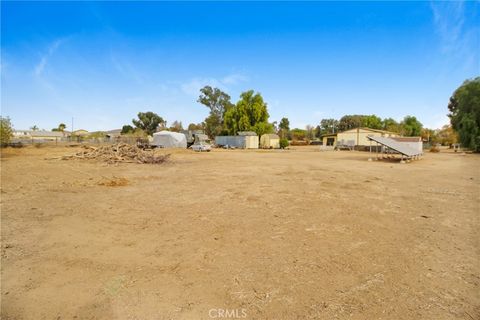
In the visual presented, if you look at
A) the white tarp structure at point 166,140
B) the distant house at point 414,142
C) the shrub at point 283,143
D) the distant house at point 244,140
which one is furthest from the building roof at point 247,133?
the distant house at point 414,142

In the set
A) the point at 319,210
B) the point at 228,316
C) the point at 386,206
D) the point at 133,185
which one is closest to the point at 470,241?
the point at 386,206

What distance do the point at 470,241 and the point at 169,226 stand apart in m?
6.28

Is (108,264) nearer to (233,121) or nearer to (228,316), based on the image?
(228,316)

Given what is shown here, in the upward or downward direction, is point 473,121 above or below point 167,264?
above

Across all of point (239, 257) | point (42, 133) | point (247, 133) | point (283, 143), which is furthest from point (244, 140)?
point (42, 133)

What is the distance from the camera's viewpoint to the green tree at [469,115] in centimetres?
3425

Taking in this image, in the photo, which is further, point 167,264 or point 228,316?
point 167,264

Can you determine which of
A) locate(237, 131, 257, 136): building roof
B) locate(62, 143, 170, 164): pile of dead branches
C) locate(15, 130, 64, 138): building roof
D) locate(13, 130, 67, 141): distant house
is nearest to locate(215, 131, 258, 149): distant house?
locate(237, 131, 257, 136): building roof

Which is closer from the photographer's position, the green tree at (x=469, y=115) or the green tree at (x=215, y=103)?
the green tree at (x=469, y=115)

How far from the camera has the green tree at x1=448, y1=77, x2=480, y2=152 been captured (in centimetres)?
3425

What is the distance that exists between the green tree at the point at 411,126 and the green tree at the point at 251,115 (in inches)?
1794

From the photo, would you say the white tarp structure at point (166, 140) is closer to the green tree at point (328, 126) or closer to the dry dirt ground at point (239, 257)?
the dry dirt ground at point (239, 257)

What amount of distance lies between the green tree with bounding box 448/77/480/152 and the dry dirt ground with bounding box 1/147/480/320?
35.4 m

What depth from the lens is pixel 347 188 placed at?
1035 centimetres
